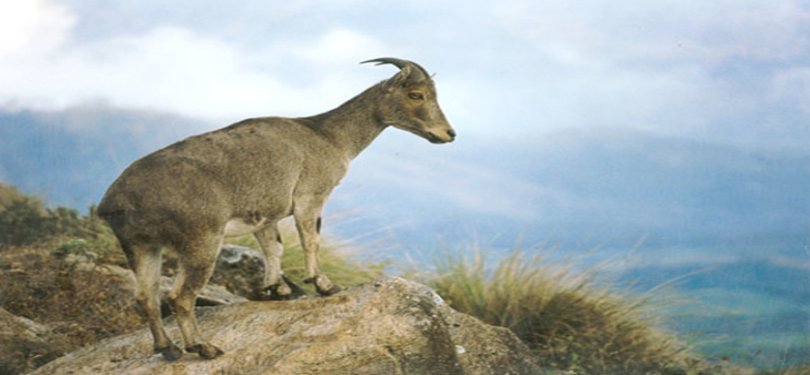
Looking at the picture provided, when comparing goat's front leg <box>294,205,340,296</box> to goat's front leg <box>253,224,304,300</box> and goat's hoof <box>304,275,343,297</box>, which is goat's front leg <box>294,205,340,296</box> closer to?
goat's hoof <box>304,275,343,297</box>

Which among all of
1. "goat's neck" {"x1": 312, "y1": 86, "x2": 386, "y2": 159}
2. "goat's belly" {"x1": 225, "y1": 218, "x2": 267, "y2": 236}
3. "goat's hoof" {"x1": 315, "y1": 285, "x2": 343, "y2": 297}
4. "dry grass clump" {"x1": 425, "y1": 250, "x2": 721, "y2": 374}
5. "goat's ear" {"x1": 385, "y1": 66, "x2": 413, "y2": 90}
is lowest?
"dry grass clump" {"x1": 425, "y1": 250, "x2": 721, "y2": 374}

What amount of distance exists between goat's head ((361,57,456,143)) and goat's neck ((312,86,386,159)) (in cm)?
12

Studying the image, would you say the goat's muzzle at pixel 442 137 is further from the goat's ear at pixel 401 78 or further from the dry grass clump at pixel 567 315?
the dry grass clump at pixel 567 315

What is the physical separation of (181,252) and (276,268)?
3.49ft

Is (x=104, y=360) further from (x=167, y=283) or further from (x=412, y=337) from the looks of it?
(x=167, y=283)

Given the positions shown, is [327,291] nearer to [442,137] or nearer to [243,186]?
[243,186]

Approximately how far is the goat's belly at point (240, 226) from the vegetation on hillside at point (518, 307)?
3.64m

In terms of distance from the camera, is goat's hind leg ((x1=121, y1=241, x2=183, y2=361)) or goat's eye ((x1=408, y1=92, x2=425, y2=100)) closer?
goat's hind leg ((x1=121, y1=241, x2=183, y2=361))

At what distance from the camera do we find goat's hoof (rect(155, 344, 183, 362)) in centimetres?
702

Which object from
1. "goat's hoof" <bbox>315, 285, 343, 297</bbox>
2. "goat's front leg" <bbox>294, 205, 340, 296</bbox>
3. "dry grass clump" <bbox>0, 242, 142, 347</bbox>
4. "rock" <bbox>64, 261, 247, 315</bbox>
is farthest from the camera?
"rock" <bbox>64, 261, 247, 315</bbox>

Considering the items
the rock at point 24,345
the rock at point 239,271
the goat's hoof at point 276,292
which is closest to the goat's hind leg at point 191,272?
the goat's hoof at point 276,292

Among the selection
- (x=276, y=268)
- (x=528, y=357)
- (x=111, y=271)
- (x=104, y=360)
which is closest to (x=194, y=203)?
(x=276, y=268)

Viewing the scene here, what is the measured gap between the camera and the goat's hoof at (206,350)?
274 inches

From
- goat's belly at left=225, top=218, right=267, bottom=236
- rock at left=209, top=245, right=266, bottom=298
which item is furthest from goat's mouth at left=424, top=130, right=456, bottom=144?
rock at left=209, top=245, right=266, bottom=298
